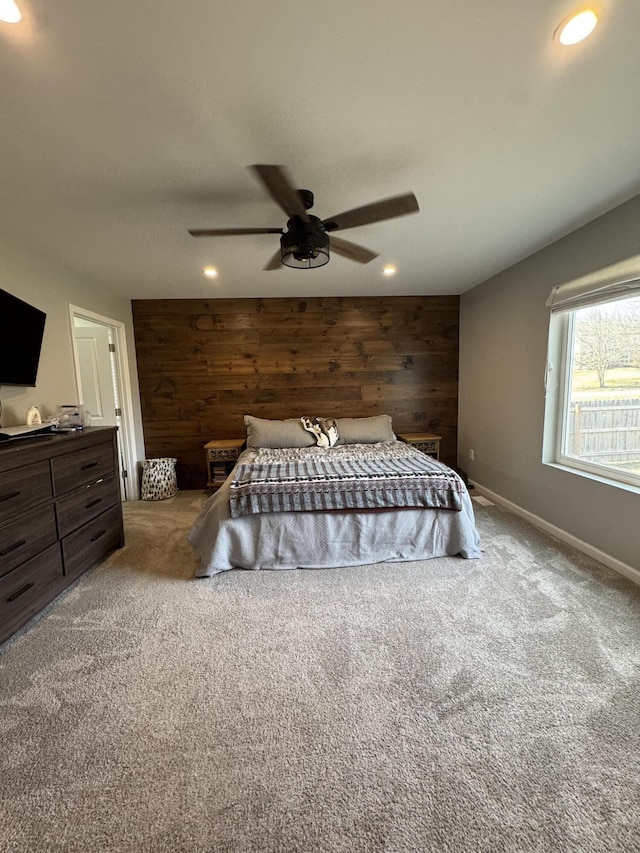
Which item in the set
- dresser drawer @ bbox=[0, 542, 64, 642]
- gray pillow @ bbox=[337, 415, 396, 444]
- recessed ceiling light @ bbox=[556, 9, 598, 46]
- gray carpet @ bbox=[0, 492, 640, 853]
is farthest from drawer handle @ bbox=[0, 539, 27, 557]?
recessed ceiling light @ bbox=[556, 9, 598, 46]

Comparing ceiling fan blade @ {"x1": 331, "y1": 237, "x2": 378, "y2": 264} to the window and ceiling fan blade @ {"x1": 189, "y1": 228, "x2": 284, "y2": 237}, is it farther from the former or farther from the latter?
the window

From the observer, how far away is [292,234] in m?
1.84

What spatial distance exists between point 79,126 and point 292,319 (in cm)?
282

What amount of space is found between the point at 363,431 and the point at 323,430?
0.44 m

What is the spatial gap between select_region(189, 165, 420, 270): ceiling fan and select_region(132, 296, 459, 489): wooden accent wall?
2.06 meters

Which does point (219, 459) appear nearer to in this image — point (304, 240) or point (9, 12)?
point (304, 240)

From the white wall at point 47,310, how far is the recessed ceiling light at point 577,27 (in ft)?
10.1

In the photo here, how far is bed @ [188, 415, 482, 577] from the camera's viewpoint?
2283 millimetres

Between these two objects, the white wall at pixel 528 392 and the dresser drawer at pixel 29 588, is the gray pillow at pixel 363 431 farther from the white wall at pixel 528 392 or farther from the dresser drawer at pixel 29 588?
the dresser drawer at pixel 29 588

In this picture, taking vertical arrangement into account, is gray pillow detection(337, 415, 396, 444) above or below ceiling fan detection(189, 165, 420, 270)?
below

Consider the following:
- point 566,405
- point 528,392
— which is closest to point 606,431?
point 566,405

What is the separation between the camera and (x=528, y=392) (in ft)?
9.85

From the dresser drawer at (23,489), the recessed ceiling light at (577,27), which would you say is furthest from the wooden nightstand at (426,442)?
the dresser drawer at (23,489)

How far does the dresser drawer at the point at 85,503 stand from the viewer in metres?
2.01
